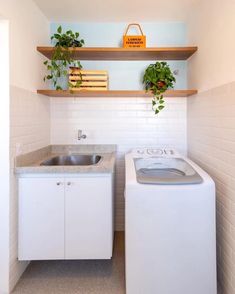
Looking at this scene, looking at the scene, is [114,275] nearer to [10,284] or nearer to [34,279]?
[34,279]

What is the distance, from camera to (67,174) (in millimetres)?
1870

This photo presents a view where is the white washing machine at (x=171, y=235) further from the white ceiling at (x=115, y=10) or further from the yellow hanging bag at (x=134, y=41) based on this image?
the white ceiling at (x=115, y=10)

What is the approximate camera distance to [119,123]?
272 centimetres

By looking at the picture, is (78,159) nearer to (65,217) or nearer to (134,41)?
(65,217)

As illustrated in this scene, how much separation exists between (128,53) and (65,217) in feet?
5.64

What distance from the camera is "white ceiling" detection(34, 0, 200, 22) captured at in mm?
2230

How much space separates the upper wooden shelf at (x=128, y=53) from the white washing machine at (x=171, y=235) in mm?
1384

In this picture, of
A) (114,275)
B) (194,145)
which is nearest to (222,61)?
(194,145)

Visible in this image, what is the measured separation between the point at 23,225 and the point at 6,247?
0.19 m

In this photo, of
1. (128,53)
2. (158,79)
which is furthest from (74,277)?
(128,53)

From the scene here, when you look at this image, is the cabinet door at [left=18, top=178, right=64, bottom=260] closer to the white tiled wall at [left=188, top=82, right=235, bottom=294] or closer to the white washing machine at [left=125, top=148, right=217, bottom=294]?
the white washing machine at [left=125, top=148, right=217, bottom=294]

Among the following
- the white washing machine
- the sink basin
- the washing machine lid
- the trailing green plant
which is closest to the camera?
the white washing machine

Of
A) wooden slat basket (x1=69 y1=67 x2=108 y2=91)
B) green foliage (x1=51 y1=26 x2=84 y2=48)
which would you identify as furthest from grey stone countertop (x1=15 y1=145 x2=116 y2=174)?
green foliage (x1=51 y1=26 x2=84 y2=48)

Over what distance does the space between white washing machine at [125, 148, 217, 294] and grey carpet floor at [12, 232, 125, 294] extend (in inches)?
16.9
